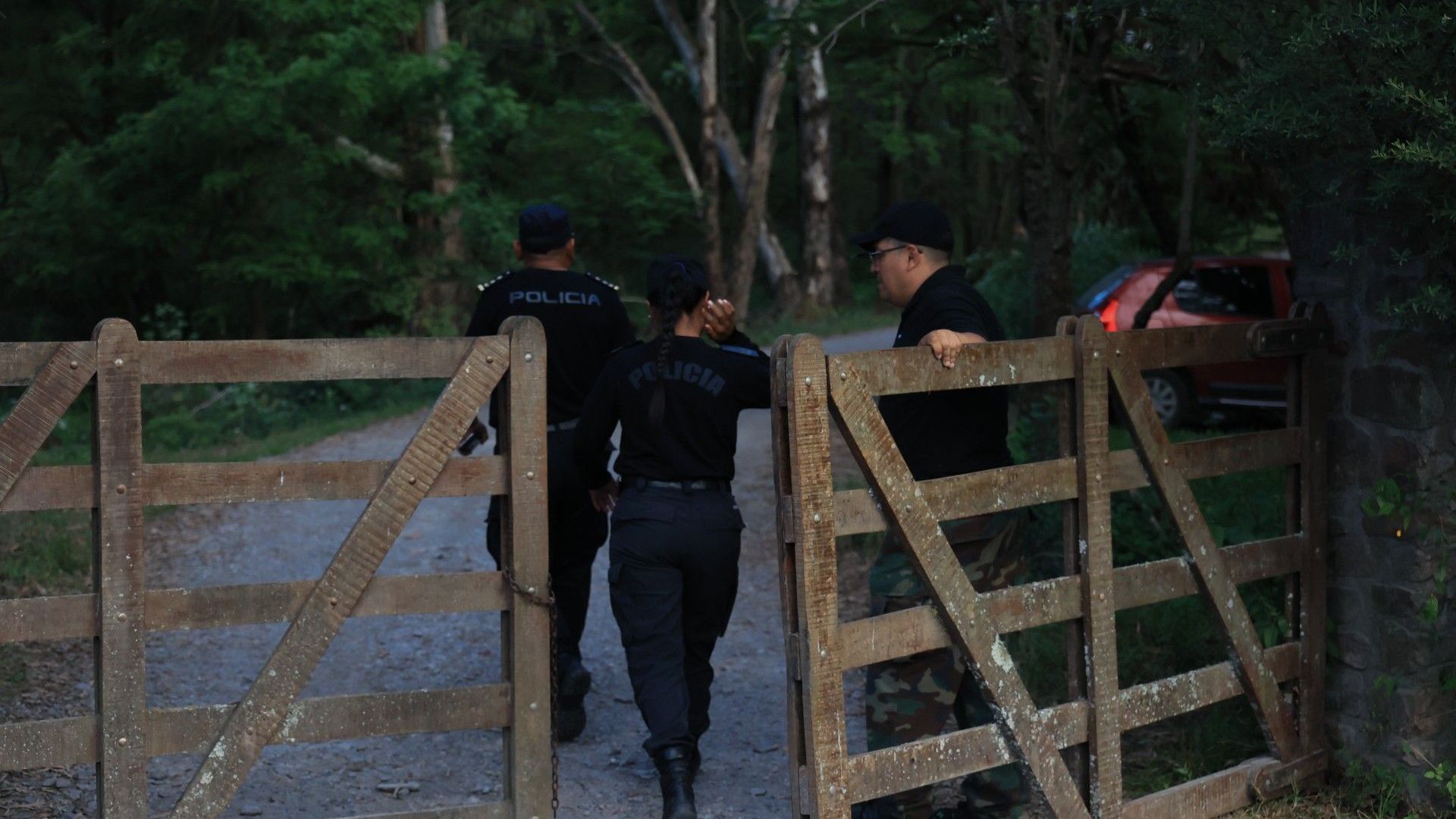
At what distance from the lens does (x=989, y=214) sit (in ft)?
119

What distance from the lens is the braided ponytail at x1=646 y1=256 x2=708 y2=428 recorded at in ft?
16.5

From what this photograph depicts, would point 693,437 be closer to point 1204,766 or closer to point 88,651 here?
point 1204,766

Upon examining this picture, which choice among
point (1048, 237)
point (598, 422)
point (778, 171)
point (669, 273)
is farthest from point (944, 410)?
point (778, 171)

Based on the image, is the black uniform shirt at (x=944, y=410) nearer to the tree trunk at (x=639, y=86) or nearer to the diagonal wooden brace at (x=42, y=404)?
the diagonal wooden brace at (x=42, y=404)

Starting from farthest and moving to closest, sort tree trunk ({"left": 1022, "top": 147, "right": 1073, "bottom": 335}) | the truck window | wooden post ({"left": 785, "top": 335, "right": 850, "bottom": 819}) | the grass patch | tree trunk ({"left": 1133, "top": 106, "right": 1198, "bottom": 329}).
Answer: the truck window, the grass patch, tree trunk ({"left": 1022, "top": 147, "right": 1073, "bottom": 335}), tree trunk ({"left": 1133, "top": 106, "right": 1198, "bottom": 329}), wooden post ({"left": 785, "top": 335, "right": 850, "bottom": 819})

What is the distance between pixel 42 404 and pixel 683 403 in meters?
1.95

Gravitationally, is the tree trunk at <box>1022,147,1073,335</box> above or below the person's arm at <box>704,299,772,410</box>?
above

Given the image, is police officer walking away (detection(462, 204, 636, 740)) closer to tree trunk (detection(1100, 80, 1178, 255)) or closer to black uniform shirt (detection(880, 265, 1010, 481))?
black uniform shirt (detection(880, 265, 1010, 481))

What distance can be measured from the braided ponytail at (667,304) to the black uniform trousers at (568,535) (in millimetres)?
1047

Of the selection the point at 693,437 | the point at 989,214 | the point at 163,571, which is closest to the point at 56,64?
the point at 163,571

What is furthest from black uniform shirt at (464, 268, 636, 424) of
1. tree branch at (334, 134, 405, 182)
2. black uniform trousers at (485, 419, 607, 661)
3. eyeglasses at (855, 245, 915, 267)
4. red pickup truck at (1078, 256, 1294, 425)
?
tree branch at (334, 134, 405, 182)

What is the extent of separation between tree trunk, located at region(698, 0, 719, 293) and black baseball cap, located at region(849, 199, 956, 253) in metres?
21.1

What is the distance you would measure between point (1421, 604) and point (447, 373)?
10.8ft

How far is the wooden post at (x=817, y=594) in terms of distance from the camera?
4066mm
